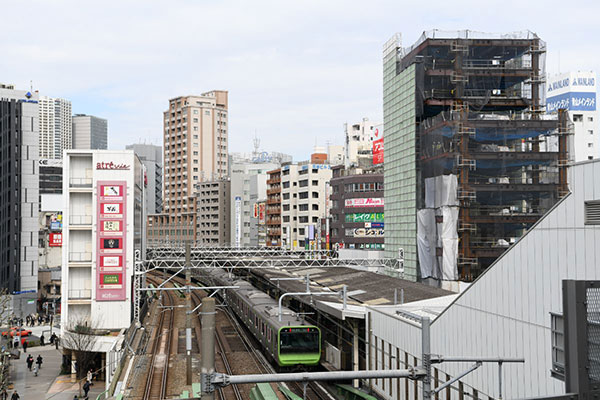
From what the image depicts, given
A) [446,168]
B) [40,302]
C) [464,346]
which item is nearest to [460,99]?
[446,168]

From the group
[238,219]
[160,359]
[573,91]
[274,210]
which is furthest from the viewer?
[238,219]

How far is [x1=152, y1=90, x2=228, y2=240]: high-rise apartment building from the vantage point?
477ft

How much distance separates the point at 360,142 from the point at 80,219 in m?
78.1

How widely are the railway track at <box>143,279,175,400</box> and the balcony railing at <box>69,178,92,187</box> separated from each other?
1146cm

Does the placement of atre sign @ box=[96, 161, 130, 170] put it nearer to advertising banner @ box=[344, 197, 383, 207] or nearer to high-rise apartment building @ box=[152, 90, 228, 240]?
advertising banner @ box=[344, 197, 383, 207]

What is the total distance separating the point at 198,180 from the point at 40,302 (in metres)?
77.4

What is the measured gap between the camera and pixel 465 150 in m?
41.9

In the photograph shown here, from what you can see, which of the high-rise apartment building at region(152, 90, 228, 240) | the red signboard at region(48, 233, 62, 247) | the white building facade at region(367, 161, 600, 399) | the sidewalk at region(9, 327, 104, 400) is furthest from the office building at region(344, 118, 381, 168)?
the white building facade at region(367, 161, 600, 399)

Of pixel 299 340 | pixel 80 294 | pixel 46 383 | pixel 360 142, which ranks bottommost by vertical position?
pixel 46 383

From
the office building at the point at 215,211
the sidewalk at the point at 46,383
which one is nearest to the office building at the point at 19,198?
the sidewalk at the point at 46,383

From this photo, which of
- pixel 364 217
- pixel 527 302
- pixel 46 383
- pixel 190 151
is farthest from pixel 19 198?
pixel 190 151

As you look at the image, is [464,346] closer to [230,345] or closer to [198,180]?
[230,345]

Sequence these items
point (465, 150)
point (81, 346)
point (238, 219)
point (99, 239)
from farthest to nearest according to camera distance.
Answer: point (238, 219) < point (465, 150) < point (99, 239) < point (81, 346)

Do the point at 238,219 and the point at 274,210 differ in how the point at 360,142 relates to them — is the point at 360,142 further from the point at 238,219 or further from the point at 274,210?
the point at 238,219
